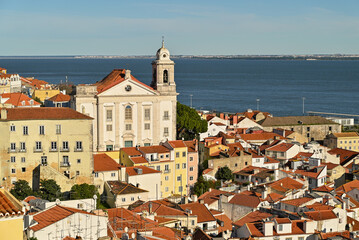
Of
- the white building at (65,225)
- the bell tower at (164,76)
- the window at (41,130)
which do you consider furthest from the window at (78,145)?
the white building at (65,225)

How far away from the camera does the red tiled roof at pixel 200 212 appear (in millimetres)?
23969

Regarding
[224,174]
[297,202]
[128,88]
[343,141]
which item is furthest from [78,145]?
[343,141]

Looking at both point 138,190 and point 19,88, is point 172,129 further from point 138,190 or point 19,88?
point 19,88

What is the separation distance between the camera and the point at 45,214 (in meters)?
16.9

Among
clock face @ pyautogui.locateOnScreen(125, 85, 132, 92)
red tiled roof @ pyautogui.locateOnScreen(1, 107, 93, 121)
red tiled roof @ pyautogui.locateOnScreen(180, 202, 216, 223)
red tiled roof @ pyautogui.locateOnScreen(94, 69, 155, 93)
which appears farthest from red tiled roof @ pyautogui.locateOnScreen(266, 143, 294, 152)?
red tiled roof @ pyautogui.locateOnScreen(180, 202, 216, 223)

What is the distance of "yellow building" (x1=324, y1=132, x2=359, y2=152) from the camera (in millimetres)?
49875

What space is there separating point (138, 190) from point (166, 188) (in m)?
4.38

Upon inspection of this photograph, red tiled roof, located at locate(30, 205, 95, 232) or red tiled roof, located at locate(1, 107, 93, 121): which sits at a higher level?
red tiled roof, located at locate(1, 107, 93, 121)

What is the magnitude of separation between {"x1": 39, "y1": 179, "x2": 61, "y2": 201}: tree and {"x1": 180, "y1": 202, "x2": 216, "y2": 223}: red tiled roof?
20.1ft

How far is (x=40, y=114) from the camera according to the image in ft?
101

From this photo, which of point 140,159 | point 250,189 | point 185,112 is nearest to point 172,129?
point 185,112

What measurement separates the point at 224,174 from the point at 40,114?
35.3 feet

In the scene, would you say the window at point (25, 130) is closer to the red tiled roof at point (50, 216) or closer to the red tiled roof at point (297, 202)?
the red tiled roof at point (297, 202)

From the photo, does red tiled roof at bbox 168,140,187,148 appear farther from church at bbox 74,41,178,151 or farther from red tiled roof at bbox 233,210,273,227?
red tiled roof at bbox 233,210,273,227
